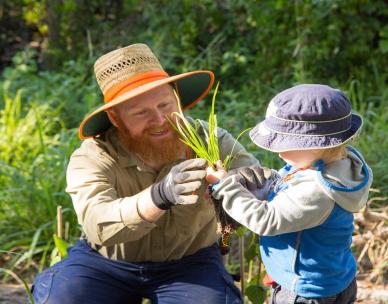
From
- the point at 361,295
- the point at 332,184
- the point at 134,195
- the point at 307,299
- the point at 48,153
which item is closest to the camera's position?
the point at 332,184

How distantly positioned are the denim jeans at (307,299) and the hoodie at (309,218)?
0.02 m

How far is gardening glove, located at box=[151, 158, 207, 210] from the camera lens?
268 centimetres

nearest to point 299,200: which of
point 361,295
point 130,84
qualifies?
point 130,84

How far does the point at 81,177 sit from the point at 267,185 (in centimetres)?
83

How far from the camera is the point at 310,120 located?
2.46 meters

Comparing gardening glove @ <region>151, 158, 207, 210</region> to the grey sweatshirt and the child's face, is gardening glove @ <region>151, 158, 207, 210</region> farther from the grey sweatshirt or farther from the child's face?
the child's face

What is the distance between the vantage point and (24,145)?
5.43 m

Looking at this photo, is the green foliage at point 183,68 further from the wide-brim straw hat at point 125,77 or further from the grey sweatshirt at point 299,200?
the grey sweatshirt at point 299,200

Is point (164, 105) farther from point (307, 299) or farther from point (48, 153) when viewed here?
point (48, 153)

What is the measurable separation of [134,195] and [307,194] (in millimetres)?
875

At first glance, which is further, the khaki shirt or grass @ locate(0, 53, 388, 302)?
grass @ locate(0, 53, 388, 302)

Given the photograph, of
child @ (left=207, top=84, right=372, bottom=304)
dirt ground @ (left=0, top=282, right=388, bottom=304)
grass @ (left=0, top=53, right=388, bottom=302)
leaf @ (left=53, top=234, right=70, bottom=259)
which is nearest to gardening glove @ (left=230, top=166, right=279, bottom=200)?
child @ (left=207, top=84, right=372, bottom=304)

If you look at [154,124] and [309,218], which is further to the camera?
[154,124]

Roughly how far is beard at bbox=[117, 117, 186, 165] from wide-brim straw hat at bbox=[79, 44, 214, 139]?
0.12 meters
